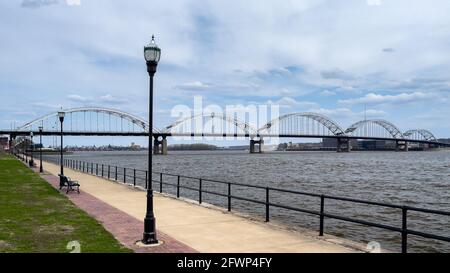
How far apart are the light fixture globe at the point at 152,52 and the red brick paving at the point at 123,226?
14.7 feet

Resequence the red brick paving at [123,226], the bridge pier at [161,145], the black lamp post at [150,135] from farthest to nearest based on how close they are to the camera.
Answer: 1. the bridge pier at [161,145]
2. the black lamp post at [150,135]
3. the red brick paving at [123,226]

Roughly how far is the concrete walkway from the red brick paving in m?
0.29

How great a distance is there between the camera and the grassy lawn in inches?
404

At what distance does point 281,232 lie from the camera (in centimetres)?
1216

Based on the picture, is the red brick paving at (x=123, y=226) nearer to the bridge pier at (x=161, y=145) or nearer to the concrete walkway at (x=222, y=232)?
the concrete walkway at (x=222, y=232)

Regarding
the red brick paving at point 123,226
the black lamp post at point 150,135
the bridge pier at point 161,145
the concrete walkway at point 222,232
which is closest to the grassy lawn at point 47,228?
the red brick paving at point 123,226

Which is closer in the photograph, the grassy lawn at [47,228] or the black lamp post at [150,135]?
the grassy lawn at [47,228]

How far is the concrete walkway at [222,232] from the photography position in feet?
33.9

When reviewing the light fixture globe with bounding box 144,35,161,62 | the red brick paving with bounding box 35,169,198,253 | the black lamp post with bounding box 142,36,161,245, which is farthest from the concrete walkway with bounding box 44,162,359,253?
the light fixture globe with bounding box 144,35,161,62

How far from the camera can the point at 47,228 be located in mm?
12500

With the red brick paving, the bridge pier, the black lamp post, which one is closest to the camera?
the red brick paving

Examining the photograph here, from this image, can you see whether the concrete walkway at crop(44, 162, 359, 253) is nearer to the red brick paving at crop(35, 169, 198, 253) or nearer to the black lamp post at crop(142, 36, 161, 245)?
the red brick paving at crop(35, 169, 198, 253)
